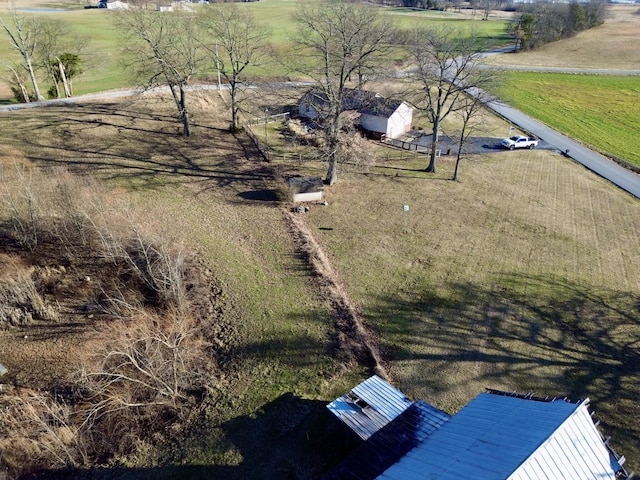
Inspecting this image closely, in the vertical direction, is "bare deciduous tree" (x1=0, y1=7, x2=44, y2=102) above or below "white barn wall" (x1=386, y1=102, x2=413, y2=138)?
above

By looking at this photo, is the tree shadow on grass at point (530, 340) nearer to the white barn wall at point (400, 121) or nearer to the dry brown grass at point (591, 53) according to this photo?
the white barn wall at point (400, 121)

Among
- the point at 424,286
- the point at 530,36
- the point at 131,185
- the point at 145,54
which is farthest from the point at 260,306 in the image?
the point at 530,36

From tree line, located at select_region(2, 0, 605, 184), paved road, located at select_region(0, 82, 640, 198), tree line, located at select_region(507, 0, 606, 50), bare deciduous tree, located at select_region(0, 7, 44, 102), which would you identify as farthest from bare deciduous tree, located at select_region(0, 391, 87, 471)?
tree line, located at select_region(507, 0, 606, 50)

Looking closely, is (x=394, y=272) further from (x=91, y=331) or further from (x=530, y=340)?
(x=91, y=331)

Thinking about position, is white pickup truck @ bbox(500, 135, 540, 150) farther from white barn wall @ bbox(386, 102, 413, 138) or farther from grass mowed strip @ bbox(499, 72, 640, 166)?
white barn wall @ bbox(386, 102, 413, 138)

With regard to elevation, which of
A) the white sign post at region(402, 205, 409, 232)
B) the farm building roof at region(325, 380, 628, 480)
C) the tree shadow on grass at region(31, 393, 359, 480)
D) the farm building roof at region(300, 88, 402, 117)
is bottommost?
the tree shadow on grass at region(31, 393, 359, 480)

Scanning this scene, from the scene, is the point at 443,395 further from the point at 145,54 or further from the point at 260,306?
the point at 145,54
